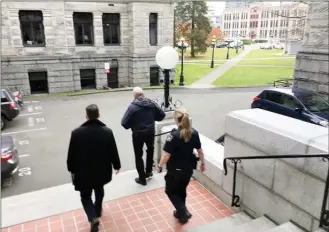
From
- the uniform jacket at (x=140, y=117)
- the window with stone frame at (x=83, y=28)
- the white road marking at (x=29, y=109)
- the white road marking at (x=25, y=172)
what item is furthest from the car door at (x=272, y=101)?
the window with stone frame at (x=83, y=28)

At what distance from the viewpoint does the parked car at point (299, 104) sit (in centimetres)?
1054

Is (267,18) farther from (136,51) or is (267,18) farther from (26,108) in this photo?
(26,108)

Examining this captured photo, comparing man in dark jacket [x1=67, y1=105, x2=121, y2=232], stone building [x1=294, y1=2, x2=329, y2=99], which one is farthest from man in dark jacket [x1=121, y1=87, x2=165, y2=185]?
stone building [x1=294, y1=2, x2=329, y2=99]

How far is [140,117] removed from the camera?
5.38 meters

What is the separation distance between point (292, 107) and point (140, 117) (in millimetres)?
7812

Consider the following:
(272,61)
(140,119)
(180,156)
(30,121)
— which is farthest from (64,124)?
(272,61)

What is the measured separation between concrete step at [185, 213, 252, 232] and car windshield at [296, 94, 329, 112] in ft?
25.2

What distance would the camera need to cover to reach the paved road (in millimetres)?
8664

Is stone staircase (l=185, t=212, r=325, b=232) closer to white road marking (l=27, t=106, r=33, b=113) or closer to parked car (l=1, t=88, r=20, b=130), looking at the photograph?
parked car (l=1, t=88, r=20, b=130)

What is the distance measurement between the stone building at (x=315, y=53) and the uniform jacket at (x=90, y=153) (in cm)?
1133

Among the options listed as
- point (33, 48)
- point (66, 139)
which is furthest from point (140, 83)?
point (66, 139)

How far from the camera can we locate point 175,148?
4098mm

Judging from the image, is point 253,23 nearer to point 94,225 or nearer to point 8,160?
point 8,160

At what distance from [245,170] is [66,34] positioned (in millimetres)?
19799
